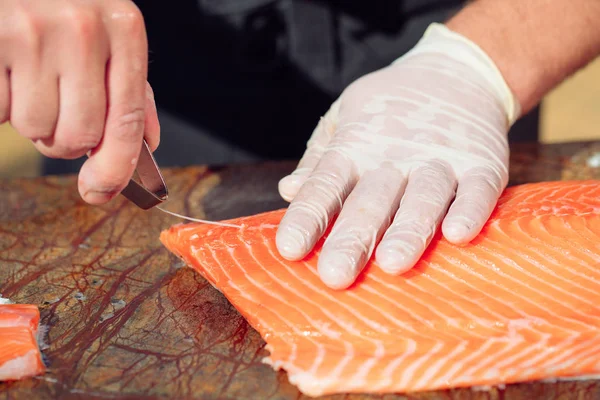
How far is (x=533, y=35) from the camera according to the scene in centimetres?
291

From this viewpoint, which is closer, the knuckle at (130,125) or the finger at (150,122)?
the knuckle at (130,125)

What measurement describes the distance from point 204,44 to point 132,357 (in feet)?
6.25

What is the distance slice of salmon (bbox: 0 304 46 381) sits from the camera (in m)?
1.77

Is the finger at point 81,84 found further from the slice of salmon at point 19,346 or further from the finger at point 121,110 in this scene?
the slice of salmon at point 19,346

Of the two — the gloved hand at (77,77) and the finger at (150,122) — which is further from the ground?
the gloved hand at (77,77)

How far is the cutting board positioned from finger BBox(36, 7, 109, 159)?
65cm

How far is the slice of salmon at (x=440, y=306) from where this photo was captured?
175cm

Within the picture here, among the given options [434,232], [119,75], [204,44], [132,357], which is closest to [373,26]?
[204,44]

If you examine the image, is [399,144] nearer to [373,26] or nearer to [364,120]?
[364,120]

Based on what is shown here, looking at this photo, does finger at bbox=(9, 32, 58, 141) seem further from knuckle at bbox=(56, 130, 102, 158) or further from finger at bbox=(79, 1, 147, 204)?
finger at bbox=(79, 1, 147, 204)

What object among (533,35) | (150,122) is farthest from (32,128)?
(533,35)

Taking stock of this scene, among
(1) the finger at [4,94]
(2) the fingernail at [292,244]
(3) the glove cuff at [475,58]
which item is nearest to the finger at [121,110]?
(1) the finger at [4,94]

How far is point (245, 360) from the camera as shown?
6.09ft

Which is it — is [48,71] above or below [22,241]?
above
